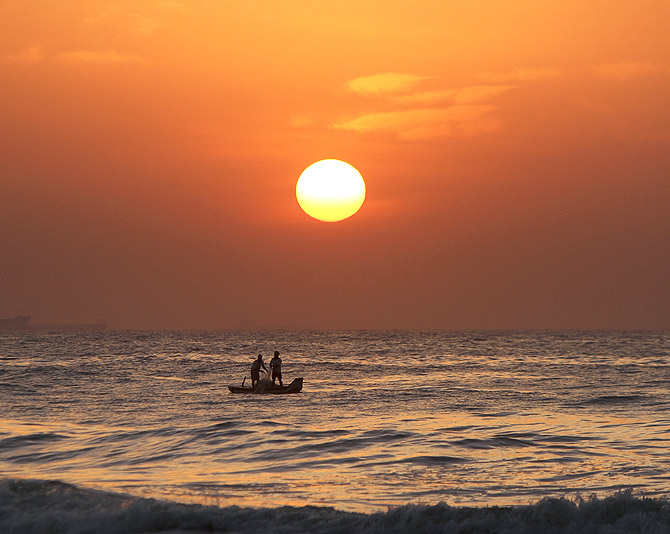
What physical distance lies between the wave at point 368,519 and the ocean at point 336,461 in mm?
35

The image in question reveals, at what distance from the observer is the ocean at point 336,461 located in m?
14.8

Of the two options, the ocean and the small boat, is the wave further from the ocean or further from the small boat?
the small boat

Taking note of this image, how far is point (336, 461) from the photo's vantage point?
21250mm

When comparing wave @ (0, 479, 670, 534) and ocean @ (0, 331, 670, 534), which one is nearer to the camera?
wave @ (0, 479, 670, 534)

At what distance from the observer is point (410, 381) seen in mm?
53125

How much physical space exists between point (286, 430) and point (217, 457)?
567cm

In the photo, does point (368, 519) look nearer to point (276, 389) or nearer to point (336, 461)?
point (336, 461)

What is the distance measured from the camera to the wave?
14.4 metres

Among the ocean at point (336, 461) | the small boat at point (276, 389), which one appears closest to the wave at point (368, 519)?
the ocean at point (336, 461)

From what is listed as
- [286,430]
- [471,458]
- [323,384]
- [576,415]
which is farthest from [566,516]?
[323,384]

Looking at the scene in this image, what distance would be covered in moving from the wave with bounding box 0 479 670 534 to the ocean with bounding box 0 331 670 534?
1.4 inches

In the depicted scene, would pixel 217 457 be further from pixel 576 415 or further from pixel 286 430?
pixel 576 415

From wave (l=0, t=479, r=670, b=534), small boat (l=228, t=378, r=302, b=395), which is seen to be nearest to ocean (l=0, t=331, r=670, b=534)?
wave (l=0, t=479, r=670, b=534)

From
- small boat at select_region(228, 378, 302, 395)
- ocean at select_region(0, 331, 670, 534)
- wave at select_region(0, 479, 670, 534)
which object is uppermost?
wave at select_region(0, 479, 670, 534)
